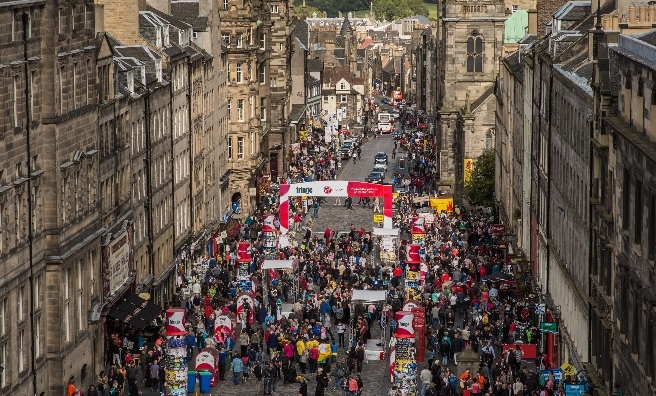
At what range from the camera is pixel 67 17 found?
57750 mm

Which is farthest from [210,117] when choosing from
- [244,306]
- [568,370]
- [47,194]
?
[568,370]

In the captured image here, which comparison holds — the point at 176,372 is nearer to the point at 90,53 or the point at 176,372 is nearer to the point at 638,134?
the point at 90,53

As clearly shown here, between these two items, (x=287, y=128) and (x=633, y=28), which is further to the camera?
(x=287, y=128)

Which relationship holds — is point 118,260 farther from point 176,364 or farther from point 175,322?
point 176,364

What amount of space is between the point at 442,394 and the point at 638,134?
1805 centimetres

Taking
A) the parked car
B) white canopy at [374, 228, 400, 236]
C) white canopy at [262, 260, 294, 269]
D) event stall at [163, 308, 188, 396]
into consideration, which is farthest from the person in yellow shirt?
the parked car

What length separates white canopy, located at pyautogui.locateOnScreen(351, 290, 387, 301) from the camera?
71062mm

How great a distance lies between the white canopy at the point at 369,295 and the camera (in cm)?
7106

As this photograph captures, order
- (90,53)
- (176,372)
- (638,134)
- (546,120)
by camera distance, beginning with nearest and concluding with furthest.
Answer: (638,134) < (176,372) < (90,53) < (546,120)

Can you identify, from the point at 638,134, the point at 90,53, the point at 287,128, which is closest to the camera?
the point at 638,134

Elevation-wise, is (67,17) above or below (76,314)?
above

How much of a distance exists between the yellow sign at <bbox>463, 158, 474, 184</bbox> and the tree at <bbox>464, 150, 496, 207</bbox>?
2.03m

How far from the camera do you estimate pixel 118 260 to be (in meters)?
65.8

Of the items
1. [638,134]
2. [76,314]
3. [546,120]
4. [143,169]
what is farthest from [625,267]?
[143,169]
